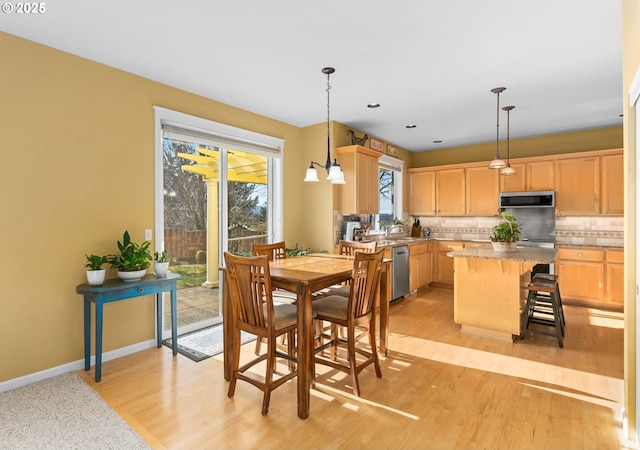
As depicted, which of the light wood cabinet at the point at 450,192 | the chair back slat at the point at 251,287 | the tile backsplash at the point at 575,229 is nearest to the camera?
the chair back slat at the point at 251,287

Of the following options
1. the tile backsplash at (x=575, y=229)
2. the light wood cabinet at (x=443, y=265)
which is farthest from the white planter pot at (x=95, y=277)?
the light wood cabinet at (x=443, y=265)

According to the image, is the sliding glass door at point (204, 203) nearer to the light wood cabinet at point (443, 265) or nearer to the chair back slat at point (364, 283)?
the chair back slat at point (364, 283)

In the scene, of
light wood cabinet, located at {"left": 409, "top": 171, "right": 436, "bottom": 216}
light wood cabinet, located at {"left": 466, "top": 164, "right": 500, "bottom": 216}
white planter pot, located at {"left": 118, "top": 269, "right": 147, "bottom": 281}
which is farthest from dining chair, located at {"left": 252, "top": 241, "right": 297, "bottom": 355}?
light wood cabinet, located at {"left": 466, "top": 164, "right": 500, "bottom": 216}

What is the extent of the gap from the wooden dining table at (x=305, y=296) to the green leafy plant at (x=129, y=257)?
3.01ft

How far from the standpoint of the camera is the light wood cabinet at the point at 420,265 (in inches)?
214

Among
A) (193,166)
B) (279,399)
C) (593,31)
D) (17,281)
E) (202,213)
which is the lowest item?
(279,399)

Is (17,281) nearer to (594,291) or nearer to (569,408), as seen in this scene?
(569,408)

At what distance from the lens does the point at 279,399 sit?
95.5 inches

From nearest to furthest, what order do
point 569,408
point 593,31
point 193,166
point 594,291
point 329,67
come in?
point 569,408 → point 593,31 → point 329,67 → point 193,166 → point 594,291

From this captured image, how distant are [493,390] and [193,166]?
3.56m

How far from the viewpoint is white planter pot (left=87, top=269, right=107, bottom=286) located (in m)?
2.76

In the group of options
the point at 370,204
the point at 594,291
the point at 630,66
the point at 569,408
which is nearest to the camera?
the point at 630,66

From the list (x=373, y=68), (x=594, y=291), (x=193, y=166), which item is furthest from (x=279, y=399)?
(x=594, y=291)

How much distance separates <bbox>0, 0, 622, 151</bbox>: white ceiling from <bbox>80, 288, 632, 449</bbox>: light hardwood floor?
2.65 m
